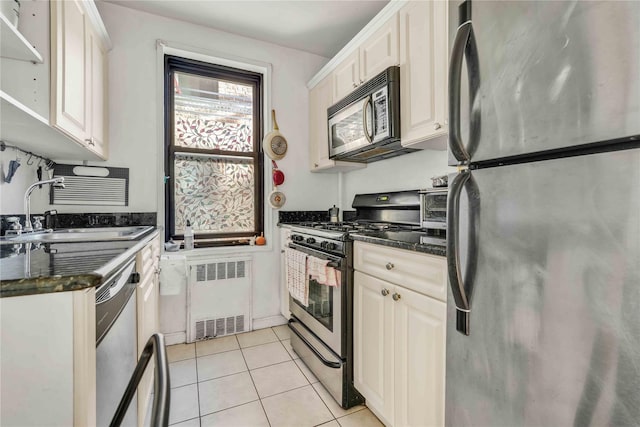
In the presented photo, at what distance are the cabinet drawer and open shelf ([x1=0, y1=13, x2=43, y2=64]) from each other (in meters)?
1.75

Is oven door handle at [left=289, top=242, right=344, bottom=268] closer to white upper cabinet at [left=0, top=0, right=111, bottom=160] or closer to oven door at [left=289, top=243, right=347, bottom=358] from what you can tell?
oven door at [left=289, top=243, right=347, bottom=358]

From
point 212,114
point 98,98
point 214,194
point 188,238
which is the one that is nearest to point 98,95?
point 98,98

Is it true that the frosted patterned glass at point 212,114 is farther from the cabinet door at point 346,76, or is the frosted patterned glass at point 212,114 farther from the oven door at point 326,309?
the oven door at point 326,309

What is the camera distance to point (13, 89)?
129 centimetres

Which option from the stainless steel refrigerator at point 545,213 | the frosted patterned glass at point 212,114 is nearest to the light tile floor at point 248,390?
the stainless steel refrigerator at point 545,213

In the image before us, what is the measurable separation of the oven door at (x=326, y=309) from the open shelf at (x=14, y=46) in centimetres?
171

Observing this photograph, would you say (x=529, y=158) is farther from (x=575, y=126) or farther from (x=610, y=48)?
(x=610, y=48)

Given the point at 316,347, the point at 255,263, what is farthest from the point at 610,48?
the point at 255,263

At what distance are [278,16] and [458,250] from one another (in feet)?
8.10

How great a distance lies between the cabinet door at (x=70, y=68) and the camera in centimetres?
136

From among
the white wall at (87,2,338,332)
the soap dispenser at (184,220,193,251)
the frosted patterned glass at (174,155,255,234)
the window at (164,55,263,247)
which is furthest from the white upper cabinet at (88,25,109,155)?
the soap dispenser at (184,220,193,251)

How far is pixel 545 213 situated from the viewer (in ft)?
2.27

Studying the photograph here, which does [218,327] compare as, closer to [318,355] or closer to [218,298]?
[218,298]

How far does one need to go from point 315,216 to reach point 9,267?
96.7 inches
